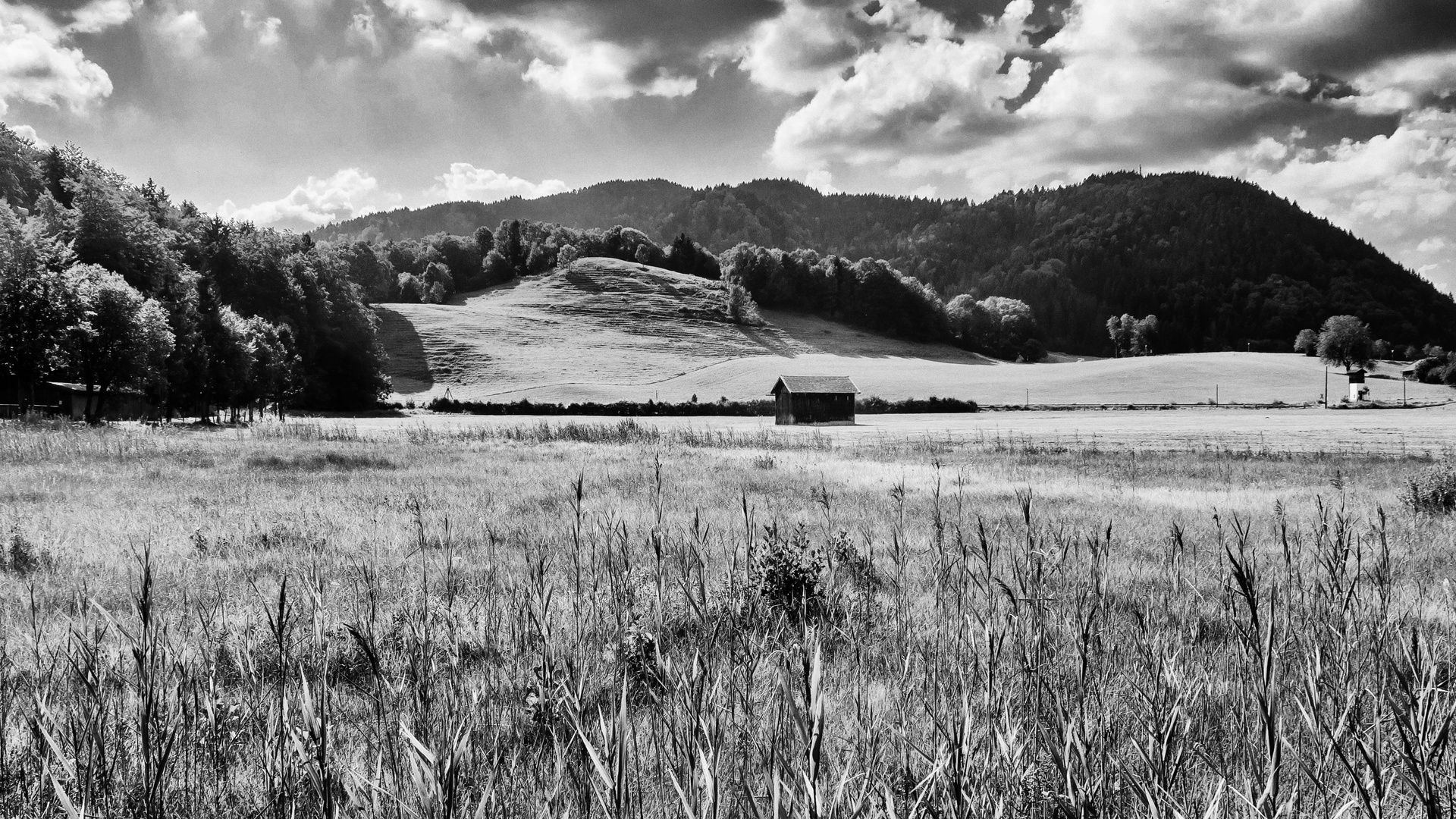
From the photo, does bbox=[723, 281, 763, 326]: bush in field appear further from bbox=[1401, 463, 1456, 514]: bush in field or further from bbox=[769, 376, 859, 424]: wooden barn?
bbox=[1401, 463, 1456, 514]: bush in field

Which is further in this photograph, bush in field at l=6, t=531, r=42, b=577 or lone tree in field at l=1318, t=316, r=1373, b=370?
lone tree in field at l=1318, t=316, r=1373, b=370

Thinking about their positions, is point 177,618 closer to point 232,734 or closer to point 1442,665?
point 232,734

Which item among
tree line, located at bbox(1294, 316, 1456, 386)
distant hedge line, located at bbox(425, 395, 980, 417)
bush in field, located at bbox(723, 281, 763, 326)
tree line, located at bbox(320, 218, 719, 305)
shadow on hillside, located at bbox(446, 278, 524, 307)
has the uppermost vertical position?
tree line, located at bbox(320, 218, 719, 305)

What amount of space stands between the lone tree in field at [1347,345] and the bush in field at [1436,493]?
10938 centimetres

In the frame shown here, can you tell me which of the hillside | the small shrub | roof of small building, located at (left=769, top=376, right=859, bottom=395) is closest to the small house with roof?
the hillside

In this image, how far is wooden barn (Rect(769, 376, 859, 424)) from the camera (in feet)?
221

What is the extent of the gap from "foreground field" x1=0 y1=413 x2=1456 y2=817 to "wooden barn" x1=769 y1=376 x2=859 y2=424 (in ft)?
155

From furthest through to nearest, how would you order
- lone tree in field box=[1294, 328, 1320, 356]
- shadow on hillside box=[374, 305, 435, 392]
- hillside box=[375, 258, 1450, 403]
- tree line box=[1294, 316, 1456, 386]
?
lone tree in field box=[1294, 328, 1320, 356] → tree line box=[1294, 316, 1456, 386] → shadow on hillside box=[374, 305, 435, 392] → hillside box=[375, 258, 1450, 403]

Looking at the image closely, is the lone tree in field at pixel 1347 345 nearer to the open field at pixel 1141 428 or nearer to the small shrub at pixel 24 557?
the open field at pixel 1141 428

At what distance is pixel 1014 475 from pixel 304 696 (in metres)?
22.6

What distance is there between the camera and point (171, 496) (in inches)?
526

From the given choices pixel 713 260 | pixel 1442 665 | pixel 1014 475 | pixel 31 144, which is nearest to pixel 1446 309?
pixel 713 260

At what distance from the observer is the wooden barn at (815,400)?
67375 millimetres

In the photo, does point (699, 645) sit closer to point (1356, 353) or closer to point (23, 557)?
point (23, 557)
